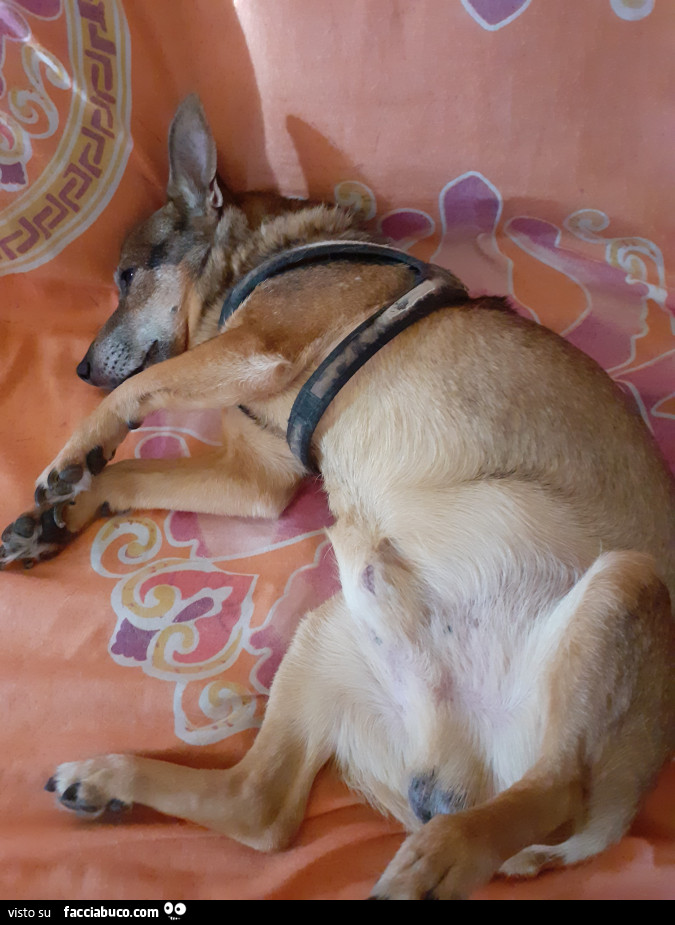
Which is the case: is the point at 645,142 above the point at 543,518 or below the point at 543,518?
above

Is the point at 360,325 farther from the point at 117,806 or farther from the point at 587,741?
the point at 117,806

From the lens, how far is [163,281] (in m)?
2.40

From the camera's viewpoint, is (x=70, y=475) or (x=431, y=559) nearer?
(x=431, y=559)

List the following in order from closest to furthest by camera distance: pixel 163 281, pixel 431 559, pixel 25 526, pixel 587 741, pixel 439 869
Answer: pixel 439 869 → pixel 587 741 → pixel 431 559 → pixel 25 526 → pixel 163 281

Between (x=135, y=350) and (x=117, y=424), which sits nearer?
(x=117, y=424)

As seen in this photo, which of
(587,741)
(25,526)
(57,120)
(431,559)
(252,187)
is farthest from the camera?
(252,187)

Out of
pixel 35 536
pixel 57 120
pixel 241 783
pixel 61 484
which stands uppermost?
pixel 57 120

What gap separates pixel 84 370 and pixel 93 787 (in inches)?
→ 55.5

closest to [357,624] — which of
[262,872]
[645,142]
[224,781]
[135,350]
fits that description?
[224,781]

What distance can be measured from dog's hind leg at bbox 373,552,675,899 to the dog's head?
168cm

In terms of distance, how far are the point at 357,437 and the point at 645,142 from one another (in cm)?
160

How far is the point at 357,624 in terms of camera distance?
186cm

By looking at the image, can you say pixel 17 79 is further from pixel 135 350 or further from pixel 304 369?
pixel 304 369

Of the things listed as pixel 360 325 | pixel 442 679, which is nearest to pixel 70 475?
pixel 360 325
